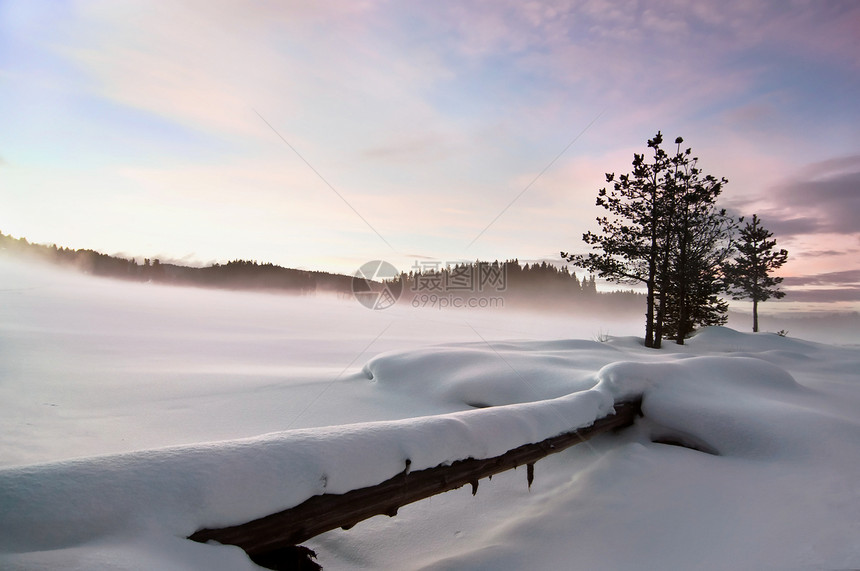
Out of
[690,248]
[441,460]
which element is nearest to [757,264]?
[690,248]

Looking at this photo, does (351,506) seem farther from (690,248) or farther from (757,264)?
(757,264)

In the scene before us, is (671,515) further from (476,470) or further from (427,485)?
(427,485)

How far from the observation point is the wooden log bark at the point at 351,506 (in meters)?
2.04

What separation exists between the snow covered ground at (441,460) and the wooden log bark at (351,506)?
66 millimetres

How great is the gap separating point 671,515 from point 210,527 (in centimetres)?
352

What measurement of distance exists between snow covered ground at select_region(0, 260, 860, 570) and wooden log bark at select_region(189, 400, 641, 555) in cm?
7

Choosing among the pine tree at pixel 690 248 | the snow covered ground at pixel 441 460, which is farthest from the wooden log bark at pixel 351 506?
the pine tree at pixel 690 248

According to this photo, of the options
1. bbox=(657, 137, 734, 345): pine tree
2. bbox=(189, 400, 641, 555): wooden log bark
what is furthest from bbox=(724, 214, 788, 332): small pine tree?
bbox=(189, 400, 641, 555): wooden log bark

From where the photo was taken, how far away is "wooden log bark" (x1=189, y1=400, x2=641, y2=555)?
2.04 metres

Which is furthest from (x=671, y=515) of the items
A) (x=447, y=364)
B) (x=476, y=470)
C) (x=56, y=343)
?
(x=56, y=343)

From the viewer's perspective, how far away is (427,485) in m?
2.83

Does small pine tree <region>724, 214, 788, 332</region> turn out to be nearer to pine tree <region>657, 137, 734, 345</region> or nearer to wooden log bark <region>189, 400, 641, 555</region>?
pine tree <region>657, 137, 734, 345</region>

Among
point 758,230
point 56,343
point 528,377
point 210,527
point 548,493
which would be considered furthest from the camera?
point 758,230

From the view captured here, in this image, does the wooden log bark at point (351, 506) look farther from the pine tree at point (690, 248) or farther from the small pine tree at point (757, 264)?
the small pine tree at point (757, 264)
